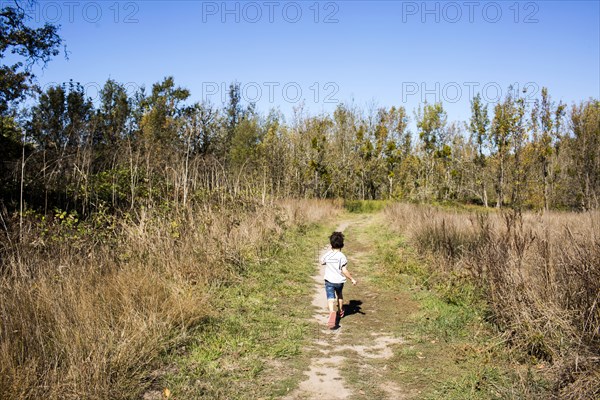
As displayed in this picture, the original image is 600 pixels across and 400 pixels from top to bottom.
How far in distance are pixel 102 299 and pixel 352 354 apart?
2963 mm

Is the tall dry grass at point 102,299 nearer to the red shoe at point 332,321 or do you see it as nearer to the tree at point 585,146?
the red shoe at point 332,321

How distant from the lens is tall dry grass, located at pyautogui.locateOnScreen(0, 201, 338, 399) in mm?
3447

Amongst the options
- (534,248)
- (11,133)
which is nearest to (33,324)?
(534,248)

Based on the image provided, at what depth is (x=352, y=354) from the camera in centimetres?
493

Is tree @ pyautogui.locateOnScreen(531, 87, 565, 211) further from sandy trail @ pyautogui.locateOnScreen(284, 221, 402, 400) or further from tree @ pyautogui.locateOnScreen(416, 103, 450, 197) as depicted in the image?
sandy trail @ pyautogui.locateOnScreen(284, 221, 402, 400)

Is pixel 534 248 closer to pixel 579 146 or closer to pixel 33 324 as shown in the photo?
pixel 33 324

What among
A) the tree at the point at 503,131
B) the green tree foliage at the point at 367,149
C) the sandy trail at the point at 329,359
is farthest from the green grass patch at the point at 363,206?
the sandy trail at the point at 329,359

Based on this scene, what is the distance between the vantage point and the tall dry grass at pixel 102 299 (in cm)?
345

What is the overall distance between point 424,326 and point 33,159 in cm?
838

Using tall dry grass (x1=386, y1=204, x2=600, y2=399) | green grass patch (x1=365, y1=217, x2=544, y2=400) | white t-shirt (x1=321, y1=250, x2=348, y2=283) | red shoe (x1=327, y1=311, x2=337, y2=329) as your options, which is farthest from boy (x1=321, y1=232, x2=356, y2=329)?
tall dry grass (x1=386, y1=204, x2=600, y2=399)

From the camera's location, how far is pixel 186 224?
8.32m

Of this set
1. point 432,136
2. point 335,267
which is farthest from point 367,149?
point 335,267

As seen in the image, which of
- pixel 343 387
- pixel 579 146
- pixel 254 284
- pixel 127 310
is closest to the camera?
pixel 343 387

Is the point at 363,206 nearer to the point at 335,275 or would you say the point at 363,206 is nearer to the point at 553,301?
the point at 335,275
